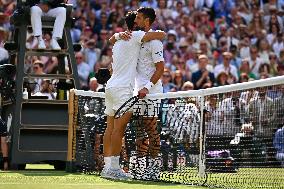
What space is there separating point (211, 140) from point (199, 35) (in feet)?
48.8

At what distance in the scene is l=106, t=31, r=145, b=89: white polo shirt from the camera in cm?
1271

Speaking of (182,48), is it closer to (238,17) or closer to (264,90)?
(238,17)

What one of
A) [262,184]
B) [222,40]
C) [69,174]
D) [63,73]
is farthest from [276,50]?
[262,184]

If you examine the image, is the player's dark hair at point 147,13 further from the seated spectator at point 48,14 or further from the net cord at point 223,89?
the seated spectator at point 48,14

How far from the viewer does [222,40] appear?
27.2 metres

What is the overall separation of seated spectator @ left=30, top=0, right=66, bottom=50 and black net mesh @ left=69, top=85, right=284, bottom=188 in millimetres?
3172

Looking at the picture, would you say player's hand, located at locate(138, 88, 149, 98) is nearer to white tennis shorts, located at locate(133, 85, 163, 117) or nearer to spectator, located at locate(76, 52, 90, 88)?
white tennis shorts, located at locate(133, 85, 163, 117)

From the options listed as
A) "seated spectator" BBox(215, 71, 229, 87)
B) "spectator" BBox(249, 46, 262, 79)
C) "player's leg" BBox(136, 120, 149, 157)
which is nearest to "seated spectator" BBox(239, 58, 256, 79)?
"spectator" BBox(249, 46, 262, 79)

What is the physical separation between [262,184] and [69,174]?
3.83 m

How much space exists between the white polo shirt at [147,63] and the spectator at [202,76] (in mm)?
10288

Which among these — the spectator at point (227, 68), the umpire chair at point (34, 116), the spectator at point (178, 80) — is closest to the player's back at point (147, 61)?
the umpire chair at point (34, 116)

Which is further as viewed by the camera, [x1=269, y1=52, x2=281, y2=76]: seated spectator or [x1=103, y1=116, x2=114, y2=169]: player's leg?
[x1=269, y1=52, x2=281, y2=76]: seated spectator

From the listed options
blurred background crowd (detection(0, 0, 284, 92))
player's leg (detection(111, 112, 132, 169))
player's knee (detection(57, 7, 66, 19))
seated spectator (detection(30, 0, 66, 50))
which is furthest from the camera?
blurred background crowd (detection(0, 0, 284, 92))

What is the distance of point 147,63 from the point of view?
12.8 meters
